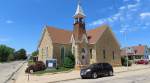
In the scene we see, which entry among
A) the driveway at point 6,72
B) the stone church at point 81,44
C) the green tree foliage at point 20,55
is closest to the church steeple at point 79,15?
the stone church at point 81,44

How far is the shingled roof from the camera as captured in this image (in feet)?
149

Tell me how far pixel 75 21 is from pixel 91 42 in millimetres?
5167

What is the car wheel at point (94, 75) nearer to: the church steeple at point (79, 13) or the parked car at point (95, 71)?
the parked car at point (95, 71)

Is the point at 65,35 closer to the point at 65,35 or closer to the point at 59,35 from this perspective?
the point at 65,35

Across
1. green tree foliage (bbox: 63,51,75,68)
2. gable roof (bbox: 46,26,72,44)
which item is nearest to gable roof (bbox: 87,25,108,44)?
gable roof (bbox: 46,26,72,44)

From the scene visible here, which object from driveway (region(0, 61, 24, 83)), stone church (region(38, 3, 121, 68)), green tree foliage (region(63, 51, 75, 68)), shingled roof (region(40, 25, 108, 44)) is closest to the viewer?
driveway (region(0, 61, 24, 83))

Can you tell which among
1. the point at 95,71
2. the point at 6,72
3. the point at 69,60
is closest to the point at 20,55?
the point at 6,72

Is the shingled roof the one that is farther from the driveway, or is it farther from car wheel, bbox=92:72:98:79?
car wheel, bbox=92:72:98:79

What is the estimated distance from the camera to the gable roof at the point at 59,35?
4512 cm

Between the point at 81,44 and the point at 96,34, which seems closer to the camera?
the point at 81,44

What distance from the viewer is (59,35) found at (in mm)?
47156

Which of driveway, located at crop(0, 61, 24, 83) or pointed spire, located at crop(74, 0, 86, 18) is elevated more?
pointed spire, located at crop(74, 0, 86, 18)

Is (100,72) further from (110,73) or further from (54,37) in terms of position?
(54,37)

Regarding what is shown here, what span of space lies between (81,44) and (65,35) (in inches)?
229
